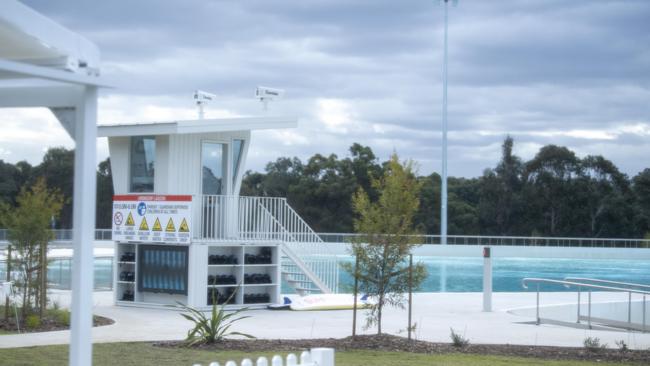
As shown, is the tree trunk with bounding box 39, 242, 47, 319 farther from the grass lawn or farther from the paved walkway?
the grass lawn

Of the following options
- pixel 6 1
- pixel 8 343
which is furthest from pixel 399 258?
pixel 6 1

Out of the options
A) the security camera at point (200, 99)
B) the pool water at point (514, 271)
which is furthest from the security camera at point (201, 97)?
the pool water at point (514, 271)

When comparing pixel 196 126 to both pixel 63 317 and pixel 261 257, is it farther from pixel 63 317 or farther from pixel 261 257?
pixel 63 317

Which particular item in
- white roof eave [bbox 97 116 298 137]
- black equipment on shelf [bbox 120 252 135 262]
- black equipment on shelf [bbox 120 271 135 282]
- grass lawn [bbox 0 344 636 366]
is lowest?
grass lawn [bbox 0 344 636 366]

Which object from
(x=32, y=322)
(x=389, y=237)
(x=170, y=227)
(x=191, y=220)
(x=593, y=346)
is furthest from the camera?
(x=170, y=227)

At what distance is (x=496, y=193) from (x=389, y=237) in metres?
53.6

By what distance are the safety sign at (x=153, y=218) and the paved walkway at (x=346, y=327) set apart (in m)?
1.72

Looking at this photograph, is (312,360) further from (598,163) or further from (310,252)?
(598,163)

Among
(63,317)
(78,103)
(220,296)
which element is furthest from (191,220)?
(78,103)

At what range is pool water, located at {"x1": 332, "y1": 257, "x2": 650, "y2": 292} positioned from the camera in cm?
3734

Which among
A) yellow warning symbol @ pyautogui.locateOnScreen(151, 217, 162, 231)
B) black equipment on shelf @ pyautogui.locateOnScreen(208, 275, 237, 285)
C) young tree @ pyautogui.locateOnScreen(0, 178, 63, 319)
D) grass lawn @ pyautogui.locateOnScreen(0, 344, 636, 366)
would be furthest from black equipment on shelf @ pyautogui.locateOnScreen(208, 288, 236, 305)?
grass lawn @ pyautogui.locateOnScreen(0, 344, 636, 366)

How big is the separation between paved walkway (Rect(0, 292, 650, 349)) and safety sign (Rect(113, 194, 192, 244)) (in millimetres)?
1715

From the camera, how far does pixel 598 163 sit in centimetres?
6738

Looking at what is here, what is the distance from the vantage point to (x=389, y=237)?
15.5 m
